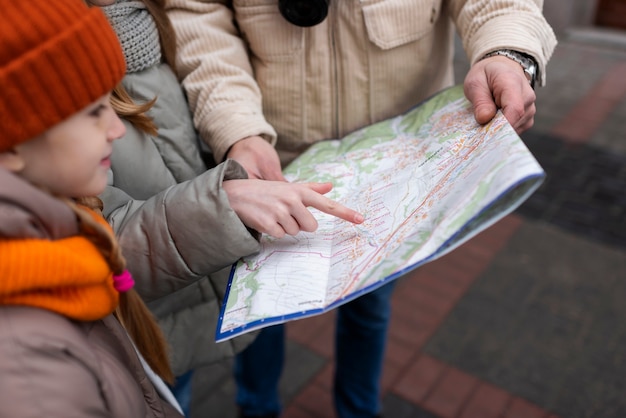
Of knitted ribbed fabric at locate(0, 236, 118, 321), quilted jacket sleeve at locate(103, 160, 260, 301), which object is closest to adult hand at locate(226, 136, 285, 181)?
quilted jacket sleeve at locate(103, 160, 260, 301)

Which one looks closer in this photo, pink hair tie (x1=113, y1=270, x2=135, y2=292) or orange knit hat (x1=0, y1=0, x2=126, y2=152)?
orange knit hat (x1=0, y1=0, x2=126, y2=152)

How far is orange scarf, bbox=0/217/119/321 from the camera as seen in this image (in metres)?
0.76

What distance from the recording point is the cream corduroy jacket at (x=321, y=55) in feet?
4.42

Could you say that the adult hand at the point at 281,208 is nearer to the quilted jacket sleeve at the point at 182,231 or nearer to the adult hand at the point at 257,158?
the quilted jacket sleeve at the point at 182,231

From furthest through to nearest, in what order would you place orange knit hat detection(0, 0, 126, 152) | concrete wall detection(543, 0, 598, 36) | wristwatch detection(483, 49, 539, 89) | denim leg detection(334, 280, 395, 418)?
concrete wall detection(543, 0, 598, 36) < denim leg detection(334, 280, 395, 418) < wristwatch detection(483, 49, 539, 89) < orange knit hat detection(0, 0, 126, 152)

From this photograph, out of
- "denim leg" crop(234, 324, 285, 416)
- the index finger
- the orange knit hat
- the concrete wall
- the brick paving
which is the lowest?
the concrete wall

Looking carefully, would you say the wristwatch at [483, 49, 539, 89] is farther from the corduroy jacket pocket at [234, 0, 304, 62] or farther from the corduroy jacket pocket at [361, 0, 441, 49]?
the corduroy jacket pocket at [234, 0, 304, 62]

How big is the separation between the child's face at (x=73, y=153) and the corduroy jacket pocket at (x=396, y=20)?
2.33ft

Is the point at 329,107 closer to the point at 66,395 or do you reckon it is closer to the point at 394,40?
the point at 394,40

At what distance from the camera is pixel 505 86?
3.83 feet

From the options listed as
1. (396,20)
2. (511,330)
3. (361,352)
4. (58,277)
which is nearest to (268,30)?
(396,20)

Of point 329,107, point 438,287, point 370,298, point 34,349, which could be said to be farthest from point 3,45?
point 438,287

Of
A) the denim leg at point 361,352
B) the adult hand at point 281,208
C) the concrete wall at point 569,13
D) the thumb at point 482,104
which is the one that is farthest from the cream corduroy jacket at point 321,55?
the concrete wall at point 569,13

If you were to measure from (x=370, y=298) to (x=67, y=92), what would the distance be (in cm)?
120
